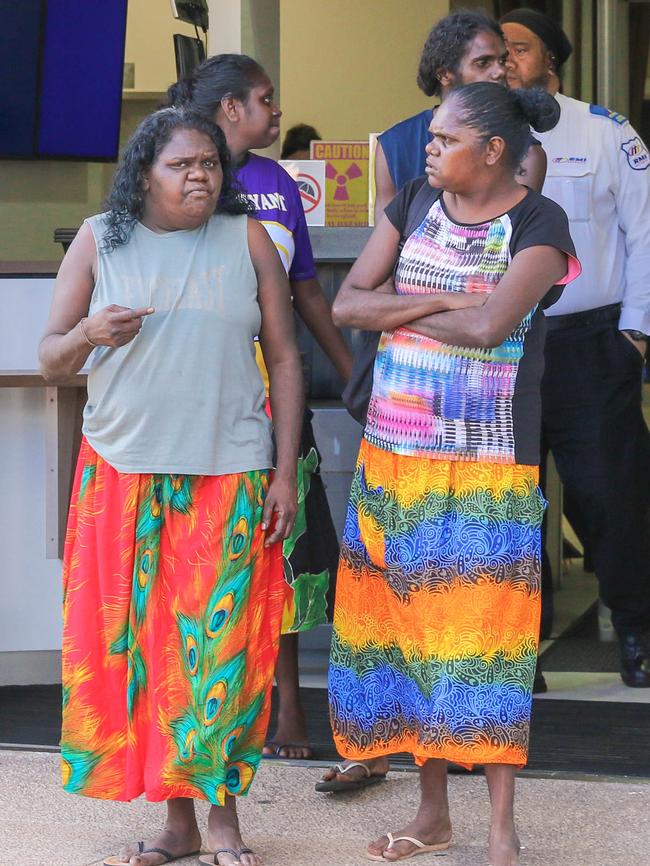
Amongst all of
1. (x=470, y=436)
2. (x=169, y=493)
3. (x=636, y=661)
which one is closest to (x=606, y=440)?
(x=636, y=661)

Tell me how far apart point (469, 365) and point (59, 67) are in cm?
487

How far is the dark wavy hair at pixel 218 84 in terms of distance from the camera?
389cm

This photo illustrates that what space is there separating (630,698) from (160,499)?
2.22 meters

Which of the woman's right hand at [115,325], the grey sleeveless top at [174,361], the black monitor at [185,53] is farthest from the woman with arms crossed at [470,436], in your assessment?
the black monitor at [185,53]

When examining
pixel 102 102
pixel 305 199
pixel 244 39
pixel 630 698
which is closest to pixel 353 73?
pixel 102 102

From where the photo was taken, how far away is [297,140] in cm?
789

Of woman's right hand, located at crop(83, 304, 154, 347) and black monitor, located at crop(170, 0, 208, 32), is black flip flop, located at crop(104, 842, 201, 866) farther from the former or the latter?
black monitor, located at crop(170, 0, 208, 32)

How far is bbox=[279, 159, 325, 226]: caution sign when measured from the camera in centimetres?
530

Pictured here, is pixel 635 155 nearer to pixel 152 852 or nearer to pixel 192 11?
pixel 192 11

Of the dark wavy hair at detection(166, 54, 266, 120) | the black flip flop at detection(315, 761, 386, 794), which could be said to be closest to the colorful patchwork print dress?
the black flip flop at detection(315, 761, 386, 794)

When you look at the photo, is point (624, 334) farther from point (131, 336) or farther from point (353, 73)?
point (353, 73)

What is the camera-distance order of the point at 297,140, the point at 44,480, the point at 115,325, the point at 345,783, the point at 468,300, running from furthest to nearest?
the point at 297,140 → the point at 44,480 → the point at 345,783 → the point at 468,300 → the point at 115,325

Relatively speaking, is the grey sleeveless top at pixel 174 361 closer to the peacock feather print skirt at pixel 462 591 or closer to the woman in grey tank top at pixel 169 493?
the woman in grey tank top at pixel 169 493

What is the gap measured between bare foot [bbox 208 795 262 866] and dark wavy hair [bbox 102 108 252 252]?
1.31 m
